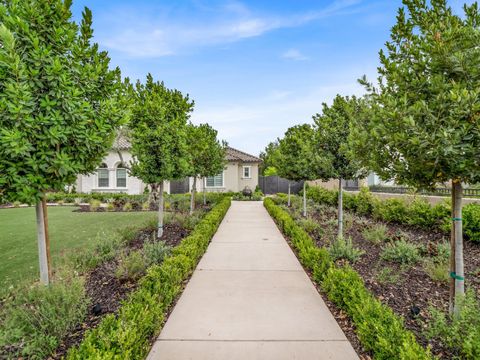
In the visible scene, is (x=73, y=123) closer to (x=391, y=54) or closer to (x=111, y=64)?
(x=111, y=64)

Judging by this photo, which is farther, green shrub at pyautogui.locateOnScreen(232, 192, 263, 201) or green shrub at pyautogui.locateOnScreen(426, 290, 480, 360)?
green shrub at pyautogui.locateOnScreen(232, 192, 263, 201)

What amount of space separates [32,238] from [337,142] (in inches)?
378

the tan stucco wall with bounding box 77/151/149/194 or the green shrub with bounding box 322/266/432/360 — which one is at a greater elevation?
the tan stucco wall with bounding box 77/151/149/194

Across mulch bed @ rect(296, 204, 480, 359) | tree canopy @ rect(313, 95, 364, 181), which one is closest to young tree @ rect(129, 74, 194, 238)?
tree canopy @ rect(313, 95, 364, 181)

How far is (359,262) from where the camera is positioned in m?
5.61

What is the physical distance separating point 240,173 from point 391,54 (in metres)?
22.3

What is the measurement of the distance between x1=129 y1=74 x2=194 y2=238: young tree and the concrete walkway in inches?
104

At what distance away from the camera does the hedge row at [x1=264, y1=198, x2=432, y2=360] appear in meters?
2.39

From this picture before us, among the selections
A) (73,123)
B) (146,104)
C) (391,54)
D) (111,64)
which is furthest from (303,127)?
(73,123)

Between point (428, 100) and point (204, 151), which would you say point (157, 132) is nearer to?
point (204, 151)

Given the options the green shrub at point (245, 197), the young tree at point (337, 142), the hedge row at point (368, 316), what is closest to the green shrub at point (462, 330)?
the hedge row at point (368, 316)

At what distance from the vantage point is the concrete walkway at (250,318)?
9.86 feet

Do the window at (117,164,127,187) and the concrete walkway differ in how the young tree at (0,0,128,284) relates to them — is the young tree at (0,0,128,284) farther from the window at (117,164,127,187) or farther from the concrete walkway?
the window at (117,164,127,187)

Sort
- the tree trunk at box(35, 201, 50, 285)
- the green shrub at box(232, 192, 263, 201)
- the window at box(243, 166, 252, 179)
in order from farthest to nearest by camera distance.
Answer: the window at box(243, 166, 252, 179) → the green shrub at box(232, 192, 263, 201) → the tree trunk at box(35, 201, 50, 285)
